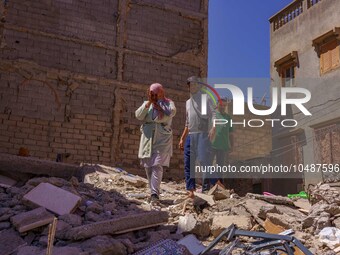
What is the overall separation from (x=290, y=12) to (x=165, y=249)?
1498 cm

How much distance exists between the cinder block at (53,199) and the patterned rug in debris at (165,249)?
37.7 inches

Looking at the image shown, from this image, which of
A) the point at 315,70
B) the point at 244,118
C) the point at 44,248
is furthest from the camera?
the point at 244,118

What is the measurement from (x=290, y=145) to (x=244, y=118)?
2.56 metres


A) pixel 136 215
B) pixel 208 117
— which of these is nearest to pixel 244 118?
pixel 208 117

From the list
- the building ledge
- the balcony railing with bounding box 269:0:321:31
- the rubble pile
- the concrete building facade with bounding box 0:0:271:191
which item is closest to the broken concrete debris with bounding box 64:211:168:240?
the rubble pile

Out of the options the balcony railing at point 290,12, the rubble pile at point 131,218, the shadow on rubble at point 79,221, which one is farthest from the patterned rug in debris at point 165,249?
the balcony railing at point 290,12

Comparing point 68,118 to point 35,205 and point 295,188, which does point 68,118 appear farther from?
point 295,188

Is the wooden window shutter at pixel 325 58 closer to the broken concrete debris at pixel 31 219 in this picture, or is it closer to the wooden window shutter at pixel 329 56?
the wooden window shutter at pixel 329 56

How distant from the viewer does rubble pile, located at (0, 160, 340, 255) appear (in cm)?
346

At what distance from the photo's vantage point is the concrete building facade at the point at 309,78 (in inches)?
533

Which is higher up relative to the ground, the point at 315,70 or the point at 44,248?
the point at 315,70

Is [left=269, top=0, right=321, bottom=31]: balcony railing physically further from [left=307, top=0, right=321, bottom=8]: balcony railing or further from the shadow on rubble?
the shadow on rubble

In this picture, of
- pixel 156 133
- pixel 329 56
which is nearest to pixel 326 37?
pixel 329 56

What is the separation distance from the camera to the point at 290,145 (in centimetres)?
1535
